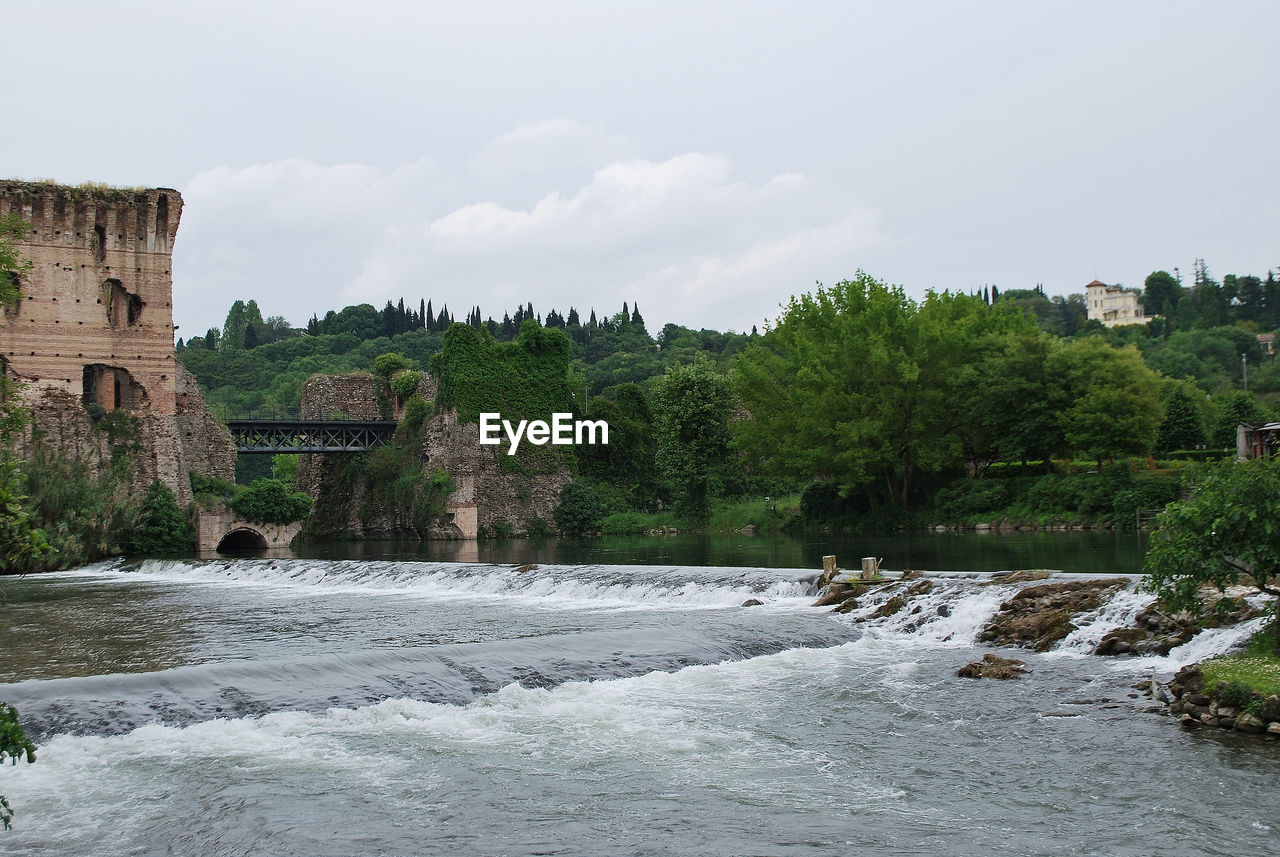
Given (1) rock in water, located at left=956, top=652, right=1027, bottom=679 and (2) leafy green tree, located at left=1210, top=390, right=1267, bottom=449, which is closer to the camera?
(1) rock in water, located at left=956, top=652, right=1027, bottom=679

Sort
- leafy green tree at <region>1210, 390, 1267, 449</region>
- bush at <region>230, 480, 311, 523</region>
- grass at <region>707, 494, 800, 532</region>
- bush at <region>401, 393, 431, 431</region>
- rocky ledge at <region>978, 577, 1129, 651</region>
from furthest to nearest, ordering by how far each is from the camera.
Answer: bush at <region>401, 393, 431, 431</region>
leafy green tree at <region>1210, 390, 1267, 449</region>
grass at <region>707, 494, 800, 532</region>
bush at <region>230, 480, 311, 523</region>
rocky ledge at <region>978, 577, 1129, 651</region>

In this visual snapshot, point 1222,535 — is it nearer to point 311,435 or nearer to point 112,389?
point 112,389

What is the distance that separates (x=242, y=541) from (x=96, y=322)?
9.79 meters

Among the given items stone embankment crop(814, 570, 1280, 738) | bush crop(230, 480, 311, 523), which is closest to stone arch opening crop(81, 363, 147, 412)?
bush crop(230, 480, 311, 523)

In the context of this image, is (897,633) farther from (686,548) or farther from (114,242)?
(114,242)

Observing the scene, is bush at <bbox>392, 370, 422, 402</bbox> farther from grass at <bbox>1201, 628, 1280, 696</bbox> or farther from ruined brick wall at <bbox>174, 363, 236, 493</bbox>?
grass at <bbox>1201, 628, 1280, 696</bbox>

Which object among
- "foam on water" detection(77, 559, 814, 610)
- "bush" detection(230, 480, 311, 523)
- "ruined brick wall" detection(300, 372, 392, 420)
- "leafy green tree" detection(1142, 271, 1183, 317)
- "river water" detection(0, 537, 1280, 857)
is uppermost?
"leafy green tree" detection(1142, 271, 1183, 317)

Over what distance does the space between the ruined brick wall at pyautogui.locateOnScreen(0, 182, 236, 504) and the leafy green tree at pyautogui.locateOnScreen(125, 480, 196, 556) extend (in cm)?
109

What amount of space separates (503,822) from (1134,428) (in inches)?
1335

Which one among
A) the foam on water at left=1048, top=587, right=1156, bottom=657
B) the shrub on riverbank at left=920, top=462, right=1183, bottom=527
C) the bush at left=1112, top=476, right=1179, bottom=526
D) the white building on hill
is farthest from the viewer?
the white building on hill

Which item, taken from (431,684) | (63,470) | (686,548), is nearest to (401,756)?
(431,684)

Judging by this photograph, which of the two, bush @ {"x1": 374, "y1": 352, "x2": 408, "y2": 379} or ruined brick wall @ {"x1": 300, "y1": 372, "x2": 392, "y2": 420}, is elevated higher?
bush @ {"x1": 374, "y1": 352, "x2": 408, "y2": 379}

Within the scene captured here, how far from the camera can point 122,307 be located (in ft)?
124

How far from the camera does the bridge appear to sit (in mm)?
48438
